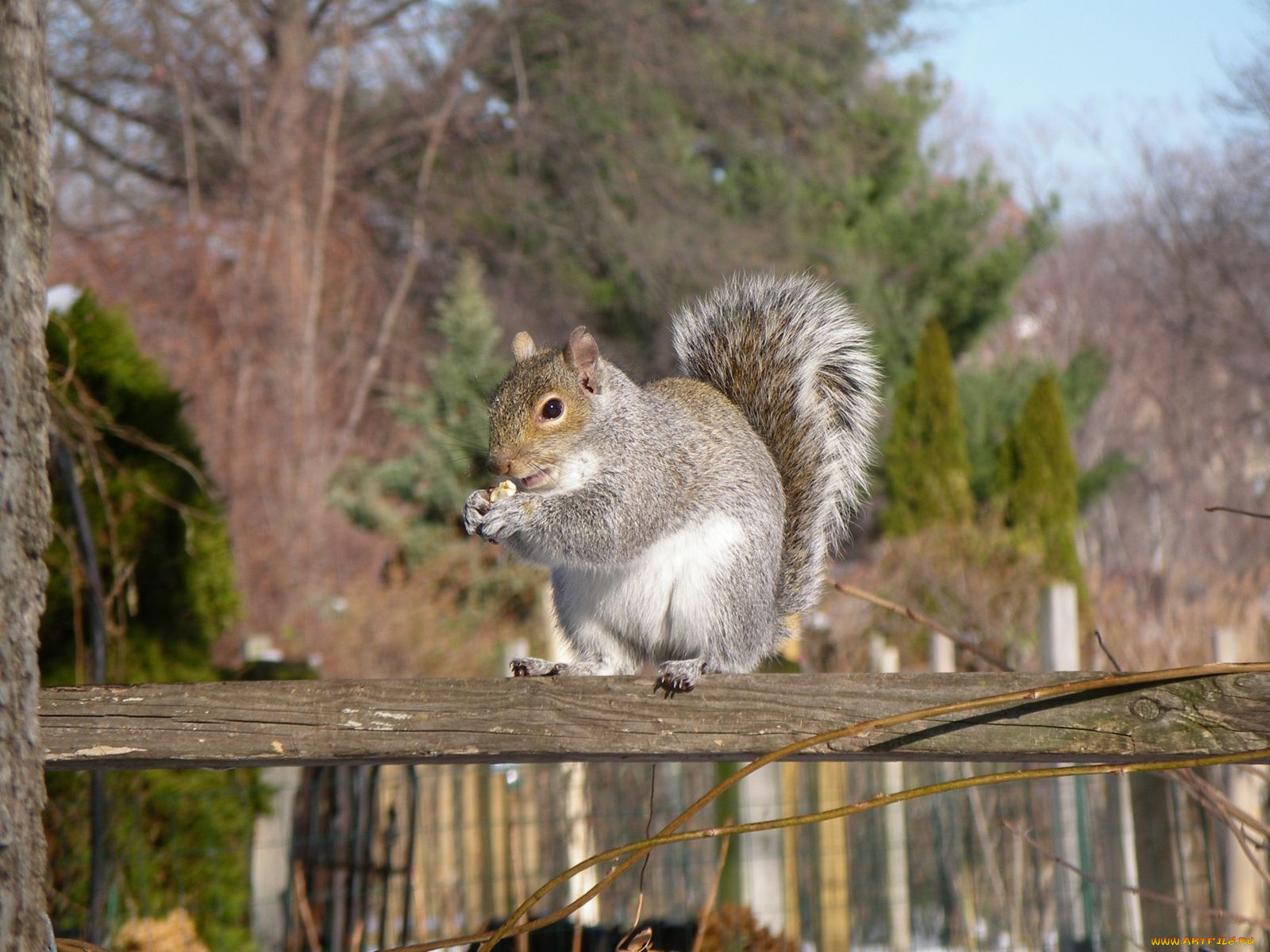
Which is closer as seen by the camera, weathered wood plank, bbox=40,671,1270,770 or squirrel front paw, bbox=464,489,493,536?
weathered wood plank, bbox=40,671,1270,770

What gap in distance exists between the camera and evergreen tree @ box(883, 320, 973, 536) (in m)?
10.6

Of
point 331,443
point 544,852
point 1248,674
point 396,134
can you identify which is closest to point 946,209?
point 396,134

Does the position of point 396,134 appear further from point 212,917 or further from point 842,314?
point 842,314

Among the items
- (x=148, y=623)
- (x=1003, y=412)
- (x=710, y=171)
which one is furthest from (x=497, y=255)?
(x=148, y=623)

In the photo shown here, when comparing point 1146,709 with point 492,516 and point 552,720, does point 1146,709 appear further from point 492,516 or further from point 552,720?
point 492,516

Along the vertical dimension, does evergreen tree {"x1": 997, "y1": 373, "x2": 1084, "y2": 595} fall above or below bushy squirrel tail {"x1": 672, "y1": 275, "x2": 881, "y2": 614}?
above

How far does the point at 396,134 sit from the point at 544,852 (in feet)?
24.9

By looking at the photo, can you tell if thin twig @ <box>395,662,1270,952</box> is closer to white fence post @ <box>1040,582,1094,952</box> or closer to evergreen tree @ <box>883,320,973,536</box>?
white fence post @ <box>1040,582,1094,952</box>

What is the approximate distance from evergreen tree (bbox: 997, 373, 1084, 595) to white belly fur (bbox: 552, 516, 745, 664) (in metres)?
8.77

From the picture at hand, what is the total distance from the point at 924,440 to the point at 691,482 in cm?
954

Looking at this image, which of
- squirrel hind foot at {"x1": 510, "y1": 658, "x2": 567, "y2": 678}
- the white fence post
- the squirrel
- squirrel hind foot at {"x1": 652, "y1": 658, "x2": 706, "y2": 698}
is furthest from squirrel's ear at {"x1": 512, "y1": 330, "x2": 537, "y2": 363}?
the white fence post

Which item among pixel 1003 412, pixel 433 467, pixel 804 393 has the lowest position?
pixel 804 393

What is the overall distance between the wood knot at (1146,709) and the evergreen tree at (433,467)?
8791 millimetres

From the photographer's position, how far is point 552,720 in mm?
1125
